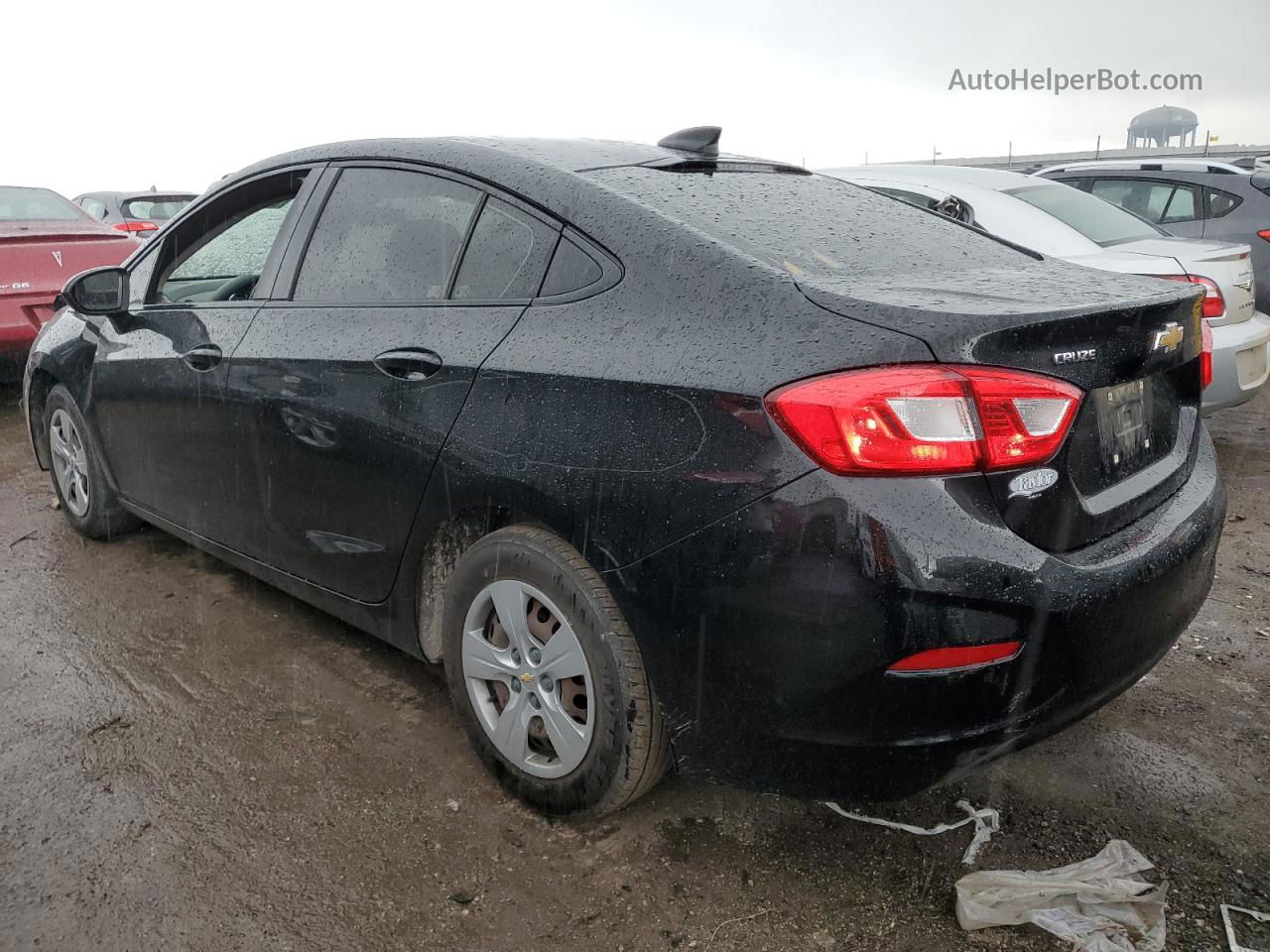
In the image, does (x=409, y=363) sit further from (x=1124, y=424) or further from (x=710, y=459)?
(x=1124, y=424)

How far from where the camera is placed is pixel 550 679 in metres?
2.30

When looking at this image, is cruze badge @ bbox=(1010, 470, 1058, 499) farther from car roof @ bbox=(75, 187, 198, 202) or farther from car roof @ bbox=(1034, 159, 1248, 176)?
car roof @ bbox=(75, 187, 198, 202)

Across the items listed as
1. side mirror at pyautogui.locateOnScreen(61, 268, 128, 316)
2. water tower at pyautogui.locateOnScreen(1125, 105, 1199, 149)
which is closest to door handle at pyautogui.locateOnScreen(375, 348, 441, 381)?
side mirror at pyautogui.locateOnScreen(61, 268, 128, 316)

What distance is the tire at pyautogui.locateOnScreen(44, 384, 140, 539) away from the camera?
13.7 feet

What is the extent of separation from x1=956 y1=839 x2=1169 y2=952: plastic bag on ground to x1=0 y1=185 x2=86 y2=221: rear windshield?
7.83 meters

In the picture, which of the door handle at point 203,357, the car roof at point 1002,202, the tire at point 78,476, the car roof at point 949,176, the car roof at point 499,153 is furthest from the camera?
the car roof at point 949,176

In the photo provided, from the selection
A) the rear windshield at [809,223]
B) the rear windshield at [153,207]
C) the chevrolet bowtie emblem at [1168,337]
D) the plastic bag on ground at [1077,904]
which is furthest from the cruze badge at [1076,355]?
the rear windshield at [153,207]

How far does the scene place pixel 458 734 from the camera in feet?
9.27

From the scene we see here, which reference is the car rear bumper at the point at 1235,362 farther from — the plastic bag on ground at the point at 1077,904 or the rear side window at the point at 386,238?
the rear side window at the point at 386,238

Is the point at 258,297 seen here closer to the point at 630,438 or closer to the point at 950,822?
the point at 630,438

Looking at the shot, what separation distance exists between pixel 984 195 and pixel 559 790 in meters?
4.59

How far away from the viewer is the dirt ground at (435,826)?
2.08 m

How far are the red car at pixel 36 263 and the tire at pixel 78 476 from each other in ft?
8.07

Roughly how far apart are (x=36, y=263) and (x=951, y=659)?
6.71 metres
